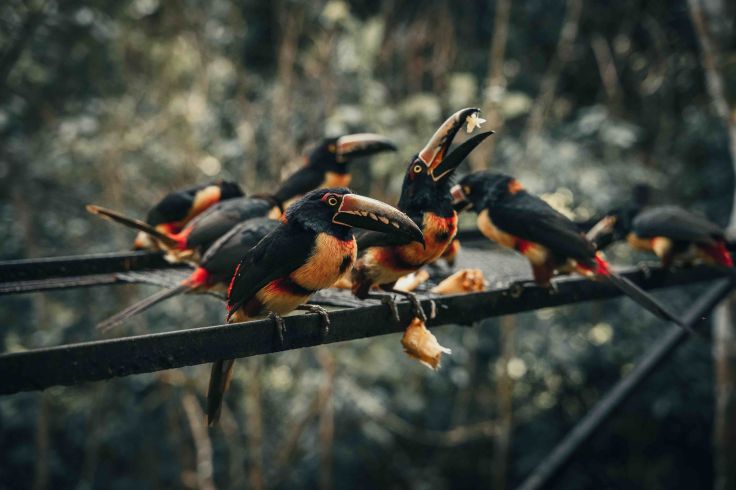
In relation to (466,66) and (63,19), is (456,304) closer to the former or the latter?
(466,66)

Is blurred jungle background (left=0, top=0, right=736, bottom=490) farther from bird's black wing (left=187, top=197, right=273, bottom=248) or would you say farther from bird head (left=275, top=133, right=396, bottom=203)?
bird's black wing (left=187, top=197, right=273, bottom=248)

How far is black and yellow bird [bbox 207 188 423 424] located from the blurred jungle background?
12.0 feet

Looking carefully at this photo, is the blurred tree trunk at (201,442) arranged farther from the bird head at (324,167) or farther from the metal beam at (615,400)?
the metal beam at (615,400)

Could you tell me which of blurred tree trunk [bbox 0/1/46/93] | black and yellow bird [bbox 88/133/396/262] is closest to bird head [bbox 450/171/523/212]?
black and yellow bird [bbox 88/133/396/262]

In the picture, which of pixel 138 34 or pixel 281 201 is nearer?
pixel 281 201

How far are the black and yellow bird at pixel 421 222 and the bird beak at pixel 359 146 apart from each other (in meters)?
0.89

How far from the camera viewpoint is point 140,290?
23.3 feet

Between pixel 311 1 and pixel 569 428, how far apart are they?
4905mm

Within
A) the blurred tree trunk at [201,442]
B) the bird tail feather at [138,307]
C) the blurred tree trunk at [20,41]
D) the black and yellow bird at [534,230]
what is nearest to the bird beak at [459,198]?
the black and yellow bird at [534,230]

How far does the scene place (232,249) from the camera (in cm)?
296

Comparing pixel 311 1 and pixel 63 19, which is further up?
pixel 311 1

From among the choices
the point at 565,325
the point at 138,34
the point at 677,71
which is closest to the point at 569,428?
the point at 565,325

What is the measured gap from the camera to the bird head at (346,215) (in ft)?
7.27

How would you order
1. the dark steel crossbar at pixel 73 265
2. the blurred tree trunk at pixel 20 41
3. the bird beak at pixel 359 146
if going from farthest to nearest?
the blurred tree trunk at pixel 20 41
the bird beak at pixel 359 146
the dark steel crossbar at pixel 73 265
